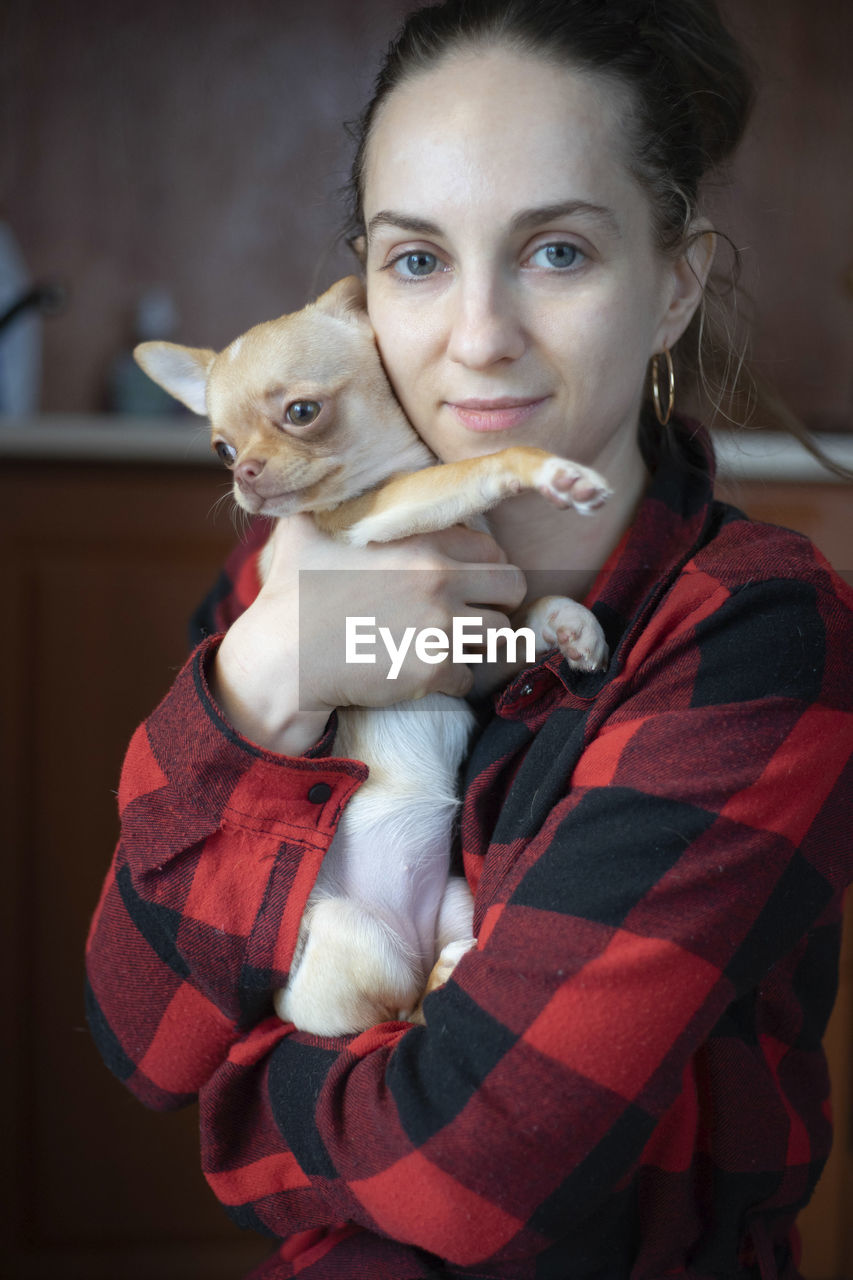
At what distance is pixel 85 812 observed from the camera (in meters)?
1.86

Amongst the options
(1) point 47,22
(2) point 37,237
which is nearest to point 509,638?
(2) point 37,237

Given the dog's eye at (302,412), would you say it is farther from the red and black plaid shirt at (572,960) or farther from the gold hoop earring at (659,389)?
the gold hoop earring at (659,389)

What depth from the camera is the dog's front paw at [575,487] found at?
0.91 meters

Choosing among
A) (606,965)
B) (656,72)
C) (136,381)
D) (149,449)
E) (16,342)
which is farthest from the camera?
(136,381)

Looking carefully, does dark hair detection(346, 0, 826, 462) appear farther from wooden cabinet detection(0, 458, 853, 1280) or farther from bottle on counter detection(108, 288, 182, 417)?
bottle on counter detection(108, 288, 182, 417)

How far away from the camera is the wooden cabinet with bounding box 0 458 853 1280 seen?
1808 mm

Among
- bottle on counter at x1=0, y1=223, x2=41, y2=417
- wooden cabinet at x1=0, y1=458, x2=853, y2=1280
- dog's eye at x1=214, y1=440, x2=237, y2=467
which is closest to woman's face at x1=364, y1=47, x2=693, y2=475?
dog's eye at x1=214, y1=440, x2=237, y2=467

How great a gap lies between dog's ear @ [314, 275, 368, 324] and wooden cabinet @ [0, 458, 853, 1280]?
660mm

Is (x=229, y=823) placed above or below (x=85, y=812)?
above

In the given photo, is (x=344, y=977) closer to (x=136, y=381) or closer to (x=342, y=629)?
(x=342, y=629)

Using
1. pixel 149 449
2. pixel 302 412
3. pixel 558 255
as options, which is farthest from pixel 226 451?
pixel 149 449

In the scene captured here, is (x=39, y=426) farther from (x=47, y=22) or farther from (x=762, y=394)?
(x=47, y=22)

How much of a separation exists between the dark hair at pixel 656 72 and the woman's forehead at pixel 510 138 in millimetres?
23

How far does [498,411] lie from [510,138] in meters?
0.24
